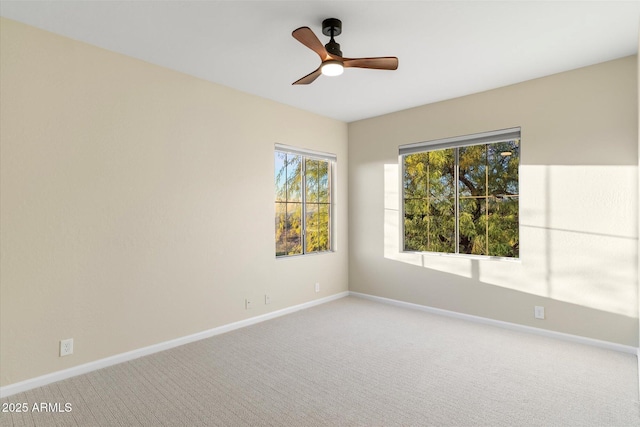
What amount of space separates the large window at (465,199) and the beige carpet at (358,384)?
1.50 m

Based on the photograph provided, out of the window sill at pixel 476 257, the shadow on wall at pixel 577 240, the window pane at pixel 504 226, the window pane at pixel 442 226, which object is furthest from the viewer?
the window pane at pixel 442 226

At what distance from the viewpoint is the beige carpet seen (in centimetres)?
219

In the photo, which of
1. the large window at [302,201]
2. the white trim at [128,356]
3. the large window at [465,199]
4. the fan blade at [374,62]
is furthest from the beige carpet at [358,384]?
the fan blade at [374,62]

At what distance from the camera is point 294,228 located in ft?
15.3

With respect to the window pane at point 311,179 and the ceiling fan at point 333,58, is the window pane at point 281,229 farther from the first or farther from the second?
the ceiling fan at point 333,58

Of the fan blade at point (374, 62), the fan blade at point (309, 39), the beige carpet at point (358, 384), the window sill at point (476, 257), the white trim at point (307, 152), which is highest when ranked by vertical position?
the fan blade at point (309, 39)

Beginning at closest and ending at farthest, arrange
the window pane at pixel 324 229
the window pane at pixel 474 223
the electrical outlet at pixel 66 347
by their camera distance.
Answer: the electrical outlet at pixel 66 347
the window pane at pixel 474 223
the window pane at pixel 324 229

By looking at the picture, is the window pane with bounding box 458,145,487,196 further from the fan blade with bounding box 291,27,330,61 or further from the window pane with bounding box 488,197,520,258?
the fan blade with bounding box 291,27,330,61

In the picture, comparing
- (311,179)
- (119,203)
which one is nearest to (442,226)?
(311,179)

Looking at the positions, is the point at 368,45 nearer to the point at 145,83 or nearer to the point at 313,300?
the point at 145,83

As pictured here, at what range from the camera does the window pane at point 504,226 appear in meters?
4.69

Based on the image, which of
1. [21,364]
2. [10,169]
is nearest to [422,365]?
[21,364]

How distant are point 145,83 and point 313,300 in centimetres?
321

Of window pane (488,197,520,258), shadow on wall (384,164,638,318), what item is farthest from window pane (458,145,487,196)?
shadow on wall (384,164,638,318)
